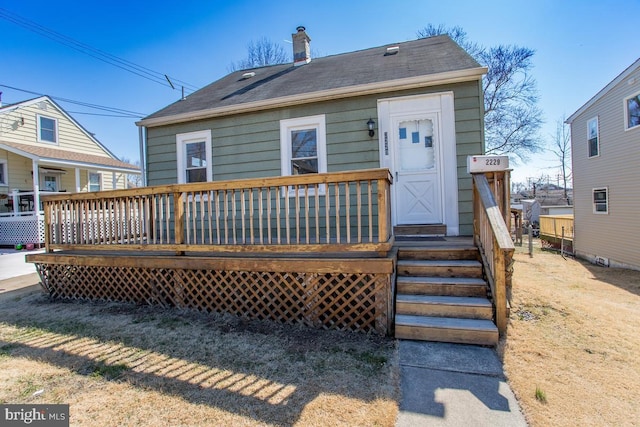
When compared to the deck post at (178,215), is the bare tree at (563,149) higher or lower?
higher

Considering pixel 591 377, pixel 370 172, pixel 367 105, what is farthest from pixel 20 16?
pixel 591 377

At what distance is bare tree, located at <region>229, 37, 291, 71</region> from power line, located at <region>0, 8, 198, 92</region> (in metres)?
4.17

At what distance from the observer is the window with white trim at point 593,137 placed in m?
10.9

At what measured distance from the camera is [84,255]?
4.77 metres

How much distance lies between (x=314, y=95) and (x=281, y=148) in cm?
114

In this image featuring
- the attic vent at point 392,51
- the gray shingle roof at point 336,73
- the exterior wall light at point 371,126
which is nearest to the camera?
the exterior wall light at point 371,126

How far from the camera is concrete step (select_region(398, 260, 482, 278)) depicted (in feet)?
11.8

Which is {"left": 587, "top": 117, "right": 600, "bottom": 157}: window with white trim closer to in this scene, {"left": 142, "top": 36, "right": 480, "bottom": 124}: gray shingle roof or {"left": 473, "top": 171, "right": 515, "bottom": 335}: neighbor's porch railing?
{"left": 142, "top": 36, "right": 480, "bottom": 124}: gray shingle roof

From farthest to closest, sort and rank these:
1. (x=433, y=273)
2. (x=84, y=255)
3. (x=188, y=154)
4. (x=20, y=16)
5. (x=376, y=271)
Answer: (x=20, y=16) < (x=188, y=154) < (x=84, y=255) < (x=433, y=273) < (x=376, y=271)

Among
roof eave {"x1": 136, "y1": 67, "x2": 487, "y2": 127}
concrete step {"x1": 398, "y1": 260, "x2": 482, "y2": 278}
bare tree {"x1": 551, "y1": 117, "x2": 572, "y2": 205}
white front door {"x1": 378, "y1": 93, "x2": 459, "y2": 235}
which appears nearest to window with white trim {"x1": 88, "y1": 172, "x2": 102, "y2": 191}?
roof eave {"x1": 136, "y1": 67, "x2": 487, "y2": 127}

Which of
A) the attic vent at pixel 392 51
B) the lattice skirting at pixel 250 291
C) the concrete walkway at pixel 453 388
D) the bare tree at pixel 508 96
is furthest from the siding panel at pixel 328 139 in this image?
the bare tree at pixel 508 96

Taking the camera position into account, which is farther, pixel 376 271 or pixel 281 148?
pixel 281 148

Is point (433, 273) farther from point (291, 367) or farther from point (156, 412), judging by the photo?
point (156, 412)

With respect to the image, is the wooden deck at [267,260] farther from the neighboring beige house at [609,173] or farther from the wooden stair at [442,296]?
the neighboring beige house at [609,173]
